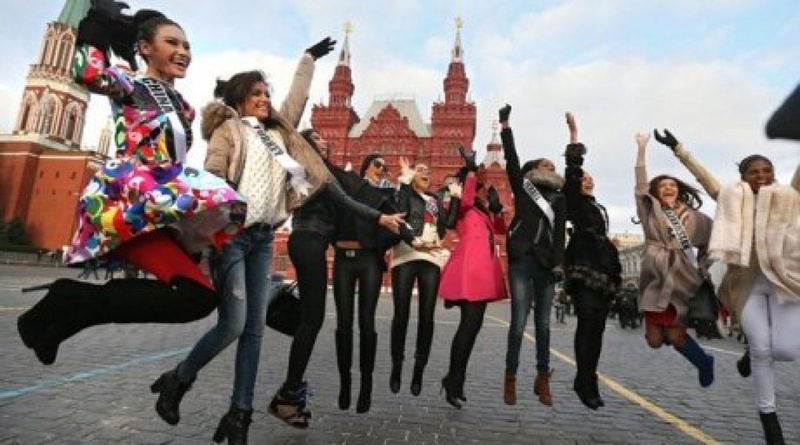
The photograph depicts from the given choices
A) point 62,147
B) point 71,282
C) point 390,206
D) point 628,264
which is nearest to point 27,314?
point 71,282

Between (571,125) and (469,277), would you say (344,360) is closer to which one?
(469,277)

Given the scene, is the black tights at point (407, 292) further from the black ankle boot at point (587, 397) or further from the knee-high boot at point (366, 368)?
the black ankle boot at point (587, 397)

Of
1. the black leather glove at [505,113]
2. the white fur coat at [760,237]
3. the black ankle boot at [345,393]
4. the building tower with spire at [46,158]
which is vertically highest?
the building tower with spire at [46,158]

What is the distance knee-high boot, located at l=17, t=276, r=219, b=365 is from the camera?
7.86ft

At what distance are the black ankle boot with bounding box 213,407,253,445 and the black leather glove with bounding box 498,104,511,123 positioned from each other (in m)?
2.98

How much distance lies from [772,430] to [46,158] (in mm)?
67193

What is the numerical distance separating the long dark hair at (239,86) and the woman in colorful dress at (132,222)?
844 millimetres

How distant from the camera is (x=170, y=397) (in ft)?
9.18

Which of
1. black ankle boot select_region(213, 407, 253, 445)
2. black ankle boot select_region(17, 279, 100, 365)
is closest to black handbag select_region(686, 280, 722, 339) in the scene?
black ankle boot select_region(213, 407, 253, 445)

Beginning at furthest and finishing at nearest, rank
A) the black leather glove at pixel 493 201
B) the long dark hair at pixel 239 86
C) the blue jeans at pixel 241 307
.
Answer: the black leather glove at pixel 493 201 < the long dark hair at pixel 239 86 < the blue jeans at pixel 241 307

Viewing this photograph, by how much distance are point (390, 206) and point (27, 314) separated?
7.72 feet

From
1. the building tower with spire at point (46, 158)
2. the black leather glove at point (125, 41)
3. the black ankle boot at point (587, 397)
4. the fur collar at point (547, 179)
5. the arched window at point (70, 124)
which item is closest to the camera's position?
the black leather glove at point (125, 41)

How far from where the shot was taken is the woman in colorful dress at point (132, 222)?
7.61 feet

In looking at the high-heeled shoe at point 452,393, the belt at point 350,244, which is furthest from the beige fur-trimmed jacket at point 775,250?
the belt at point 350,244
